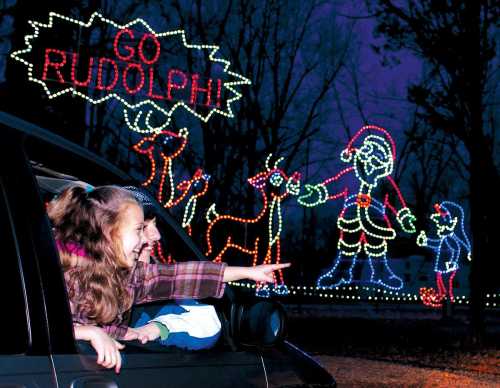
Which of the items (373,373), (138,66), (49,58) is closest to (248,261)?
(138,66)

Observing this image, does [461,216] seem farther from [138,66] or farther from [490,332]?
[138,66]

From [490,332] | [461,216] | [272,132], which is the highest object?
[272,132]

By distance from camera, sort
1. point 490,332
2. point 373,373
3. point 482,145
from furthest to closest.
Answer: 1. point 490,332
2. point 482,145
3. point 373,373

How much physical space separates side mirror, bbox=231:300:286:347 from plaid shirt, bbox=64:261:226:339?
11 centimetres

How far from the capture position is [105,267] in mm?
2750

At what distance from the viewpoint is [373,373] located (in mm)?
11602

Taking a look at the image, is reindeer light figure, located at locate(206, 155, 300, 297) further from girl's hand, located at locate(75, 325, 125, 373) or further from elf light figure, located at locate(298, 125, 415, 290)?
girl's hand, located at locate(75, 325, 125, 373)

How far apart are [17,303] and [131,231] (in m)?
0.62

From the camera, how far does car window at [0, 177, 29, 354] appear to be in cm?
225

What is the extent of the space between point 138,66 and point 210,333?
17901mm

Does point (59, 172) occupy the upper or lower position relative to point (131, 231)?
upper

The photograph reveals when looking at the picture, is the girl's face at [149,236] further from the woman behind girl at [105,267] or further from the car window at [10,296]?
the car window at [10,296]

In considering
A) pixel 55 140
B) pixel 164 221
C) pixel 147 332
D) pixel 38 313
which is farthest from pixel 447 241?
pixel 38 313

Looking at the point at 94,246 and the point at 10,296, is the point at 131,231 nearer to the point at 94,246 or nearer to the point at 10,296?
the point at 94,246
